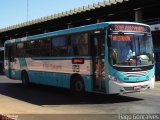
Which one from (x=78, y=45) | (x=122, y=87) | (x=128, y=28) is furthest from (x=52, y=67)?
(x=122, y=87)

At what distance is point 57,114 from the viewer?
13.3m

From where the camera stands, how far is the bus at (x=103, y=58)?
51.6 ft

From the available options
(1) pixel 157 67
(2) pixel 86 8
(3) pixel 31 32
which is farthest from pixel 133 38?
(3) pixel 31 32

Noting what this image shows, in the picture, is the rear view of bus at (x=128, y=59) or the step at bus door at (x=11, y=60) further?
the step at bus door at (x=11, y=60)

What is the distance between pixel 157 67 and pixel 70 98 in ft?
49.3

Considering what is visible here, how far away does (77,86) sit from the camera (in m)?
18.3

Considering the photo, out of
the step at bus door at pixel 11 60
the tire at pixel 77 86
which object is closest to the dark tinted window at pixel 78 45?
the tire at pixel 77 86

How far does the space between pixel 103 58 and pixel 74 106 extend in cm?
219

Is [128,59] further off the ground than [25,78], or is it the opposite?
[128,59]

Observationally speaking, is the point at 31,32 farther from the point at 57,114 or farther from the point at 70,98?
the point at 57,114

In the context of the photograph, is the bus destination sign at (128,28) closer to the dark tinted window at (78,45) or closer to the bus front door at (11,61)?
the dark tinted window at (78,45)

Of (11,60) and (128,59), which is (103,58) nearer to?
(128,59)

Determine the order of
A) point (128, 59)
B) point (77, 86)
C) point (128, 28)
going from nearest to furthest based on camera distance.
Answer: point (128, 59) → point (128, 28) → point (77, 86)

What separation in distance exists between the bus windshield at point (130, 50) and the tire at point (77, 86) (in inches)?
105
